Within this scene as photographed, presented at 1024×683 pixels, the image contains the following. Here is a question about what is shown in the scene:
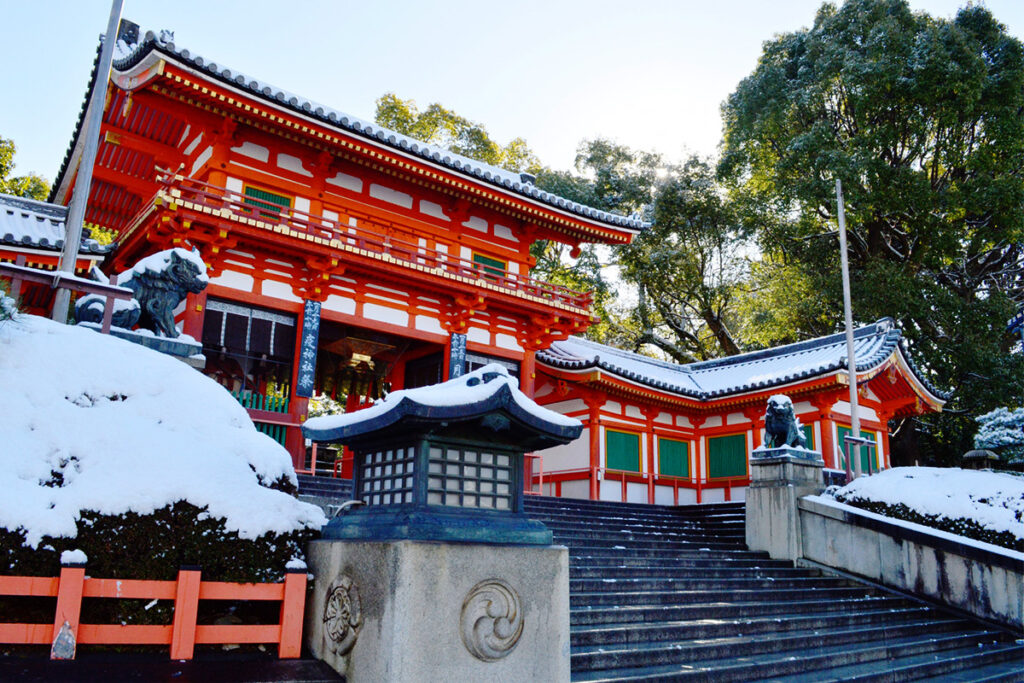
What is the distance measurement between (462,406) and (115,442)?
2.56 meters

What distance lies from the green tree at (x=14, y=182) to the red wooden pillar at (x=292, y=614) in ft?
71.6

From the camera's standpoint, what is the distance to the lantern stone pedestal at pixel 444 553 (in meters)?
4.24

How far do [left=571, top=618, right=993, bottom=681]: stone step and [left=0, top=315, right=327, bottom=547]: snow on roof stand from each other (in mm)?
2907

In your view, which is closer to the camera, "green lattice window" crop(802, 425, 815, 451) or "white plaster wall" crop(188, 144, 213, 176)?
"white plaster wall" crop(188, 144, 213, 176)

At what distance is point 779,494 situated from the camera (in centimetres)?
1156

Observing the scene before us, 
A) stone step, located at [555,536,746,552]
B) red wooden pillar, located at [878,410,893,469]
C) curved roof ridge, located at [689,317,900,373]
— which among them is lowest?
stone step, located at [555,536,746,552]

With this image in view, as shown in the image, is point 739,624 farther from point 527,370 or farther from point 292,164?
point 292,164

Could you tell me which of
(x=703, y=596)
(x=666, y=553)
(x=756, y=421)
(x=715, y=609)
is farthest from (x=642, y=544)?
(x=756, y=421)

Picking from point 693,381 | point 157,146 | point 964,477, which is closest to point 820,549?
point 964,477

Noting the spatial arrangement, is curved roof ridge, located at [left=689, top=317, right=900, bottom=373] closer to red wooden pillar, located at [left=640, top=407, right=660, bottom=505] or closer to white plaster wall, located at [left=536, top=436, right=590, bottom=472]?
red wooden pillar, located at [left=640, top=407, right=660, bottom=505]

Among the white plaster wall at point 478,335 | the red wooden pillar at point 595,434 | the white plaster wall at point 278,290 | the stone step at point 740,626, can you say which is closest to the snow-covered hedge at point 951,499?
the stone step at point 740,626

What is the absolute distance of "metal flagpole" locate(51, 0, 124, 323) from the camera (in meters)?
7.54

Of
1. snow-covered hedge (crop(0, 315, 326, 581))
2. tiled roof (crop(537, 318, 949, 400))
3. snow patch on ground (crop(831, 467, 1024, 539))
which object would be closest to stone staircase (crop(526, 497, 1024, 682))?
snow patch on ground (crop(831, 467, 1024, 539))

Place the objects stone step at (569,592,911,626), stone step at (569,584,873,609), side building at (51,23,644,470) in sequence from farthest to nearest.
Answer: side building at (51,23,644,470)
stone step at (569,584,873,609)
stone step at (569,592,911,626)
